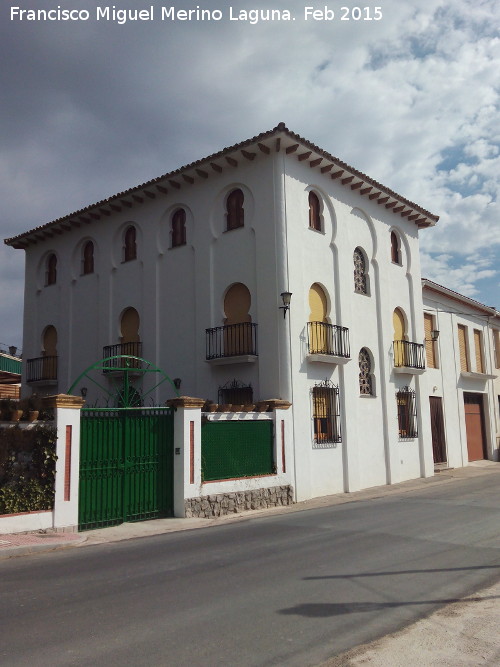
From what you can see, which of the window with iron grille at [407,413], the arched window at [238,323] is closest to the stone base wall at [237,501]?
the arched window at [238,323]

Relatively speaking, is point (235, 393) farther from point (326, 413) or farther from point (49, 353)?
point (49, 353)

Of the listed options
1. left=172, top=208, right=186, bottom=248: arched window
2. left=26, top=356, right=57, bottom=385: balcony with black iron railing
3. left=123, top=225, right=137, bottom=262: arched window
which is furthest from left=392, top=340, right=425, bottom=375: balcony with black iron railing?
left=26, top=356, right=57, bottom=385: balcony with black iron railing

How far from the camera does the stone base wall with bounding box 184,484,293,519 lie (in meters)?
12.9

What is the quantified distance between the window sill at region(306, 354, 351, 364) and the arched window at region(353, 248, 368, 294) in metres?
3.14

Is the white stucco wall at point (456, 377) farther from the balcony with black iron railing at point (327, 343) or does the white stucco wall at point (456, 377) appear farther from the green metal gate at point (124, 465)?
the green metal gate at point (124, 465)

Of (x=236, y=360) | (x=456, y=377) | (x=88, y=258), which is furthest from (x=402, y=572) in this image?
(x=456, y=377)

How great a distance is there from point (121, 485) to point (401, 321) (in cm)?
1297

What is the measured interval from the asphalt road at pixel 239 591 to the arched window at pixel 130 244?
11.6 metres

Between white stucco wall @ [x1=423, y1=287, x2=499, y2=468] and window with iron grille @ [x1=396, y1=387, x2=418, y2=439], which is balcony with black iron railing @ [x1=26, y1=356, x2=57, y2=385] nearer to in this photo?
window with iron grille @ [x1=396, y1=387, x2=418, y2=439]

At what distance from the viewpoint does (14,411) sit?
1082cm

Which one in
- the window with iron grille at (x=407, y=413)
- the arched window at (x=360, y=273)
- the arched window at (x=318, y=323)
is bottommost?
the window with iron grille at (x=407, y=413)

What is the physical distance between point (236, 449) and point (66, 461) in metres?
4.39

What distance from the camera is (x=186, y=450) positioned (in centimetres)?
1286

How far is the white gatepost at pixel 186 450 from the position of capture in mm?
12758
